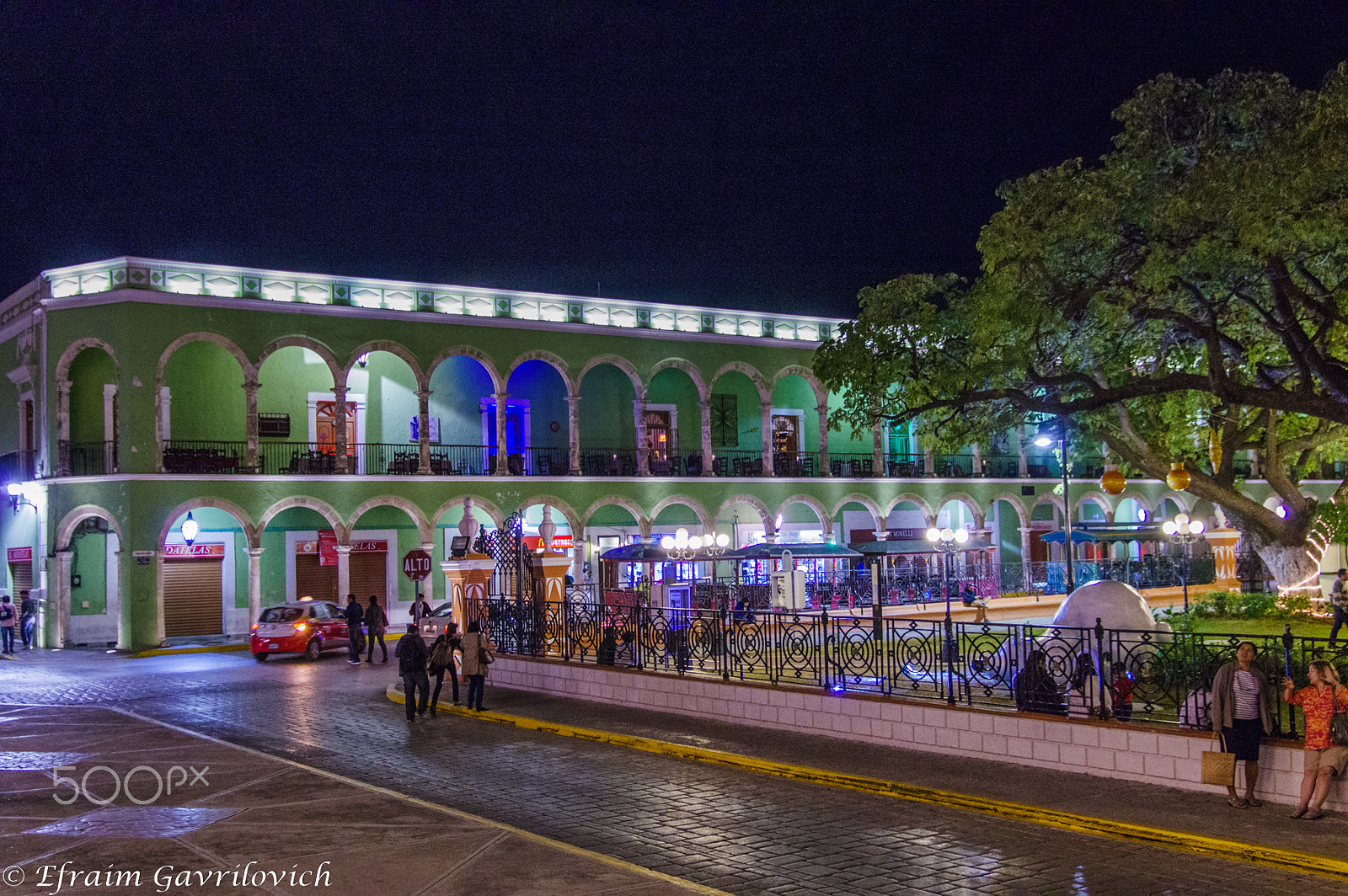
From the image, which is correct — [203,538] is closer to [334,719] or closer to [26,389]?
[26,389]

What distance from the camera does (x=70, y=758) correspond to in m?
12.8

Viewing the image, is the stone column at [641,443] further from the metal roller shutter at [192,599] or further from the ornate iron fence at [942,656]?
the ornate iron fence at [942,656]

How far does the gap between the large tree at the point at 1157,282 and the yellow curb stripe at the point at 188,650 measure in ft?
59.2

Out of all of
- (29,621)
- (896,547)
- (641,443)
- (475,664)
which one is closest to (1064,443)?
(896,547)

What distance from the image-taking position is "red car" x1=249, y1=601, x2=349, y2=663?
2511 cm

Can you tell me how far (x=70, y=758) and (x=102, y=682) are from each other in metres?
9.55

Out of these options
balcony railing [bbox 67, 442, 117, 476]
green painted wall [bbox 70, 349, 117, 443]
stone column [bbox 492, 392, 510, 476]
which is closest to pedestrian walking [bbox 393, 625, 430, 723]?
balcony railing [bbox 67, 442, 117, 476]

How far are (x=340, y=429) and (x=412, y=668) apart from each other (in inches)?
706

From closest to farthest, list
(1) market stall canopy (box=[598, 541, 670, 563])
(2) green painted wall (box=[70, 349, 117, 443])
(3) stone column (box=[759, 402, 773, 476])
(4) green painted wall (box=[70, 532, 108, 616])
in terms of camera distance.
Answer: (1) market stall canopy (box=[598, 541, 670, 563]), (4) green painted wall (box=[70, 532, 108, 616]), (2) green painted wall (box=[70, 349, 117, 443]), (3) stone column (box=[759, 402, 773, 476])

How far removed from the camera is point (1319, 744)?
342 inches

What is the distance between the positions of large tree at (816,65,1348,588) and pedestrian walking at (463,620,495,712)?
714 centimetres

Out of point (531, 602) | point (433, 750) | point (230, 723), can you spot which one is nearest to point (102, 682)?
point (230, 723)

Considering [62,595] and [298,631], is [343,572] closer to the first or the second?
[298,631]

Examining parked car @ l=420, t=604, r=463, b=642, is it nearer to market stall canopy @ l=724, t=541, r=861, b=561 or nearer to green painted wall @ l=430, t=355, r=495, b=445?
market stall canopy @ l=724, t=541, r=861, b=561
